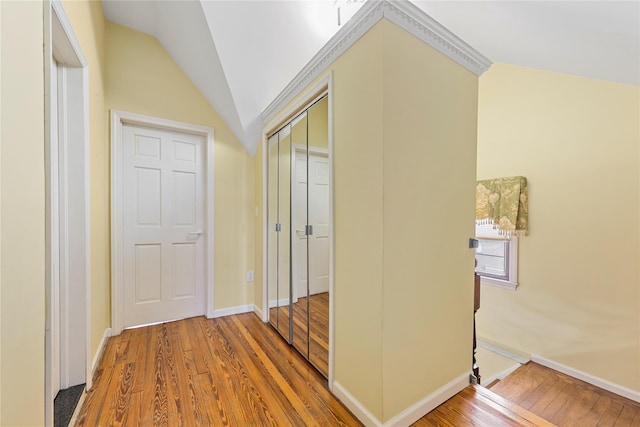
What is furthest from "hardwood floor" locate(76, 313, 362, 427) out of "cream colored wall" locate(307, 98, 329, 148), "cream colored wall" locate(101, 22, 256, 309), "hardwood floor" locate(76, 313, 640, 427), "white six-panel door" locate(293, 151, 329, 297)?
"cream colored wall" locate(307, 98, 329, 148)

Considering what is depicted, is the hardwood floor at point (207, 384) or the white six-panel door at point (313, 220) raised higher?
the white six-panel door at point (313, 220)

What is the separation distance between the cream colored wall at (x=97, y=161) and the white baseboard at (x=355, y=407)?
169cm

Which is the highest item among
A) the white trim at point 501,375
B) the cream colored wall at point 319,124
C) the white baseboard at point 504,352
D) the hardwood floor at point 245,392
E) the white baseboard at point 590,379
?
the cream colored wall at point 319,124

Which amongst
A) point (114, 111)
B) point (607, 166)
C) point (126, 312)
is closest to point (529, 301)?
point (607, 166)

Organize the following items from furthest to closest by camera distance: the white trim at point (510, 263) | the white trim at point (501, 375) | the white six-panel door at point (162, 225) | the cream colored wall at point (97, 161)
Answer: the white trim at point (510, 263), the white trim at point (501, 375), the white six-panel door at point (162, 225), the cream colored wall at point (97, 161)

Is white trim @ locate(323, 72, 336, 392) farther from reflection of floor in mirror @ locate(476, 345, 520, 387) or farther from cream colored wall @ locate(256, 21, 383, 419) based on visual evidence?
reflection of floor in mirror @ locate(476, 345, 520, 387)

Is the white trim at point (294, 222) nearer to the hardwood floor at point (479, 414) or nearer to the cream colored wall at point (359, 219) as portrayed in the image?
the cream colored wall at point (359, 219)

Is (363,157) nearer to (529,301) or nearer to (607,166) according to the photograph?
(607,166)

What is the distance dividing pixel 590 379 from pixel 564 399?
15.4 inches

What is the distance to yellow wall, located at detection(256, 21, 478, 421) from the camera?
134 cm

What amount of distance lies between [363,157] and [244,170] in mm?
1929

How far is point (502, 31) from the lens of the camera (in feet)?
5.35

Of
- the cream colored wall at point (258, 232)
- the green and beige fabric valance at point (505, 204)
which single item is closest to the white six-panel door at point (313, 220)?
the cream colored wall at point (258, 232)

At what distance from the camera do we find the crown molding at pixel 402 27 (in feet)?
4.32
